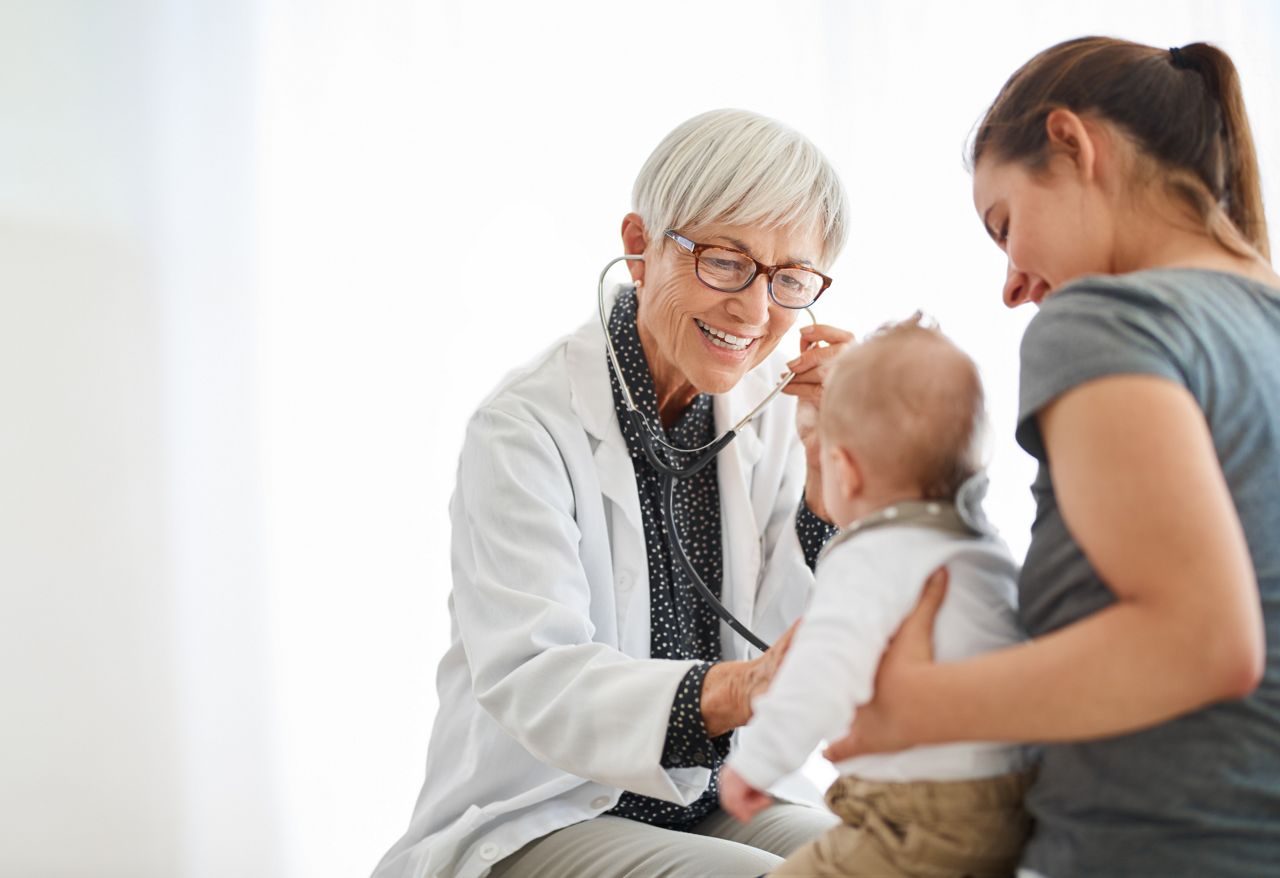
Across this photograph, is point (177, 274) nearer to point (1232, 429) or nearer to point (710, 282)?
point (710, 282)

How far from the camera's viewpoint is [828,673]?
935 millimetres

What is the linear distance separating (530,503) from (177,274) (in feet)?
3.76

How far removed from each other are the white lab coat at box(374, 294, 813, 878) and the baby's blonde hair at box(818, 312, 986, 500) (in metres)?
0.42

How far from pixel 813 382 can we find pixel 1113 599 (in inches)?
33.1

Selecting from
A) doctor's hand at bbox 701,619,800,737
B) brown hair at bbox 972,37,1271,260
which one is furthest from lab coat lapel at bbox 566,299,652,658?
brown hair at bbox 972,37,1271,260

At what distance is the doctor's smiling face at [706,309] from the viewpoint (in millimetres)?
1611

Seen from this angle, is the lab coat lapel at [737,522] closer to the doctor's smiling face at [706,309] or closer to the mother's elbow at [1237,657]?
the doctor's smiling face at [706,309]

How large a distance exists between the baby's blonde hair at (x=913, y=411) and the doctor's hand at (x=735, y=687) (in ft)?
0.89

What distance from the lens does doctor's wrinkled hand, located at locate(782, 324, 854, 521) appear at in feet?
5.46

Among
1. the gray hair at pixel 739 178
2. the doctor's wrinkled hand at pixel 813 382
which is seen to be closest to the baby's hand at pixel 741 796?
the doctor's wrinkled hand at pixel 813 382

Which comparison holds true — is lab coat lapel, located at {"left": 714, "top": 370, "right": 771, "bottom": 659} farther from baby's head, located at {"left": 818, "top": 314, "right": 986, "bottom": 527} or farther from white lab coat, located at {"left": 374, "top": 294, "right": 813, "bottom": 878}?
baby's head, located at {"left": 818, "top": 314, "right": 986, "bottom": 527}

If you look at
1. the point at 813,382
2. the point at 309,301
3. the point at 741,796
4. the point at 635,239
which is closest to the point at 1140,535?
the point at 741,796

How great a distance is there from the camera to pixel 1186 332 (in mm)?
879

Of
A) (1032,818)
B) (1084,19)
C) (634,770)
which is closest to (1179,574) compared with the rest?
(1032,818)
